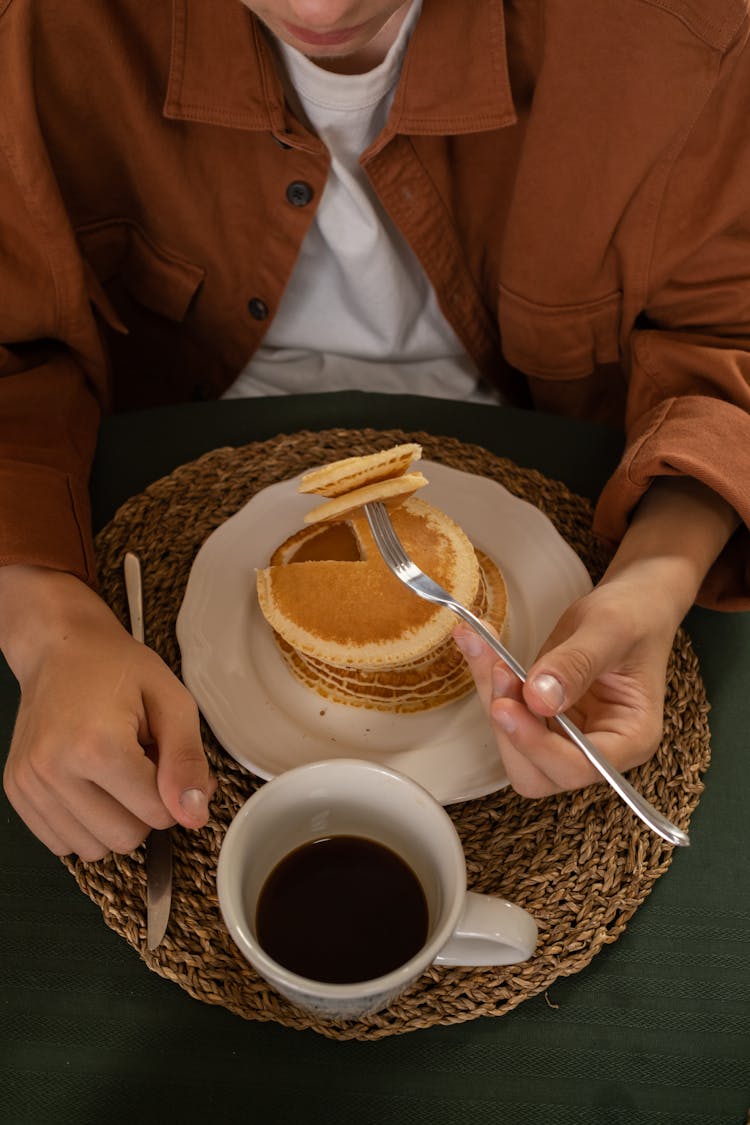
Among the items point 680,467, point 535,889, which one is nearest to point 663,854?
point 535,889

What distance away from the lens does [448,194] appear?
38.8 inches

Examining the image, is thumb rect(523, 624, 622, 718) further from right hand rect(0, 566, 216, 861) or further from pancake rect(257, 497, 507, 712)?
right hand rect(0, 566, 216, 861)

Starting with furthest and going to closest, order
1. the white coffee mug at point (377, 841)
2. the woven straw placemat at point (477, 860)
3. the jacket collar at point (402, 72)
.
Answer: the jacket collar at point (402, 72) → the woven straw placemat at point (477, 860) → the white coffee mug at point (377, 841)

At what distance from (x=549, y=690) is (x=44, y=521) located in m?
0.48

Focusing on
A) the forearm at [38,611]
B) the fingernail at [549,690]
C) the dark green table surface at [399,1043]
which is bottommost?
the dark green table surface at [399,1043]

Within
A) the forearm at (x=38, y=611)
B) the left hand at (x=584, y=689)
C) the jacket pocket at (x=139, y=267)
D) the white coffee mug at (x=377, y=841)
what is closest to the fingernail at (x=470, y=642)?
the left hand at (x=584, y=689)

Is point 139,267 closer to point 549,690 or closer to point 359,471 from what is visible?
point 359,471

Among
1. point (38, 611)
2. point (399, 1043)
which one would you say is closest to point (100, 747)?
point (38, 611)

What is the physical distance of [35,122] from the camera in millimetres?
Result: 831

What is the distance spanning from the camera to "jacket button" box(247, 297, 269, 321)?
1.06 metres

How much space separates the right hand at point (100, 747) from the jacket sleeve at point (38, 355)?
112 millimetres

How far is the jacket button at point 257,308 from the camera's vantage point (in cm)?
106

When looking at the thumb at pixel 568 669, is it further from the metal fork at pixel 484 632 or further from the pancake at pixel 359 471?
the pancake at pixel 359 471

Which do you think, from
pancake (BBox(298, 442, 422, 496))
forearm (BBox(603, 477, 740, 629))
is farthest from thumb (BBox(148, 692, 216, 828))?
forearm (BBox(603, 477, 740, 629))
